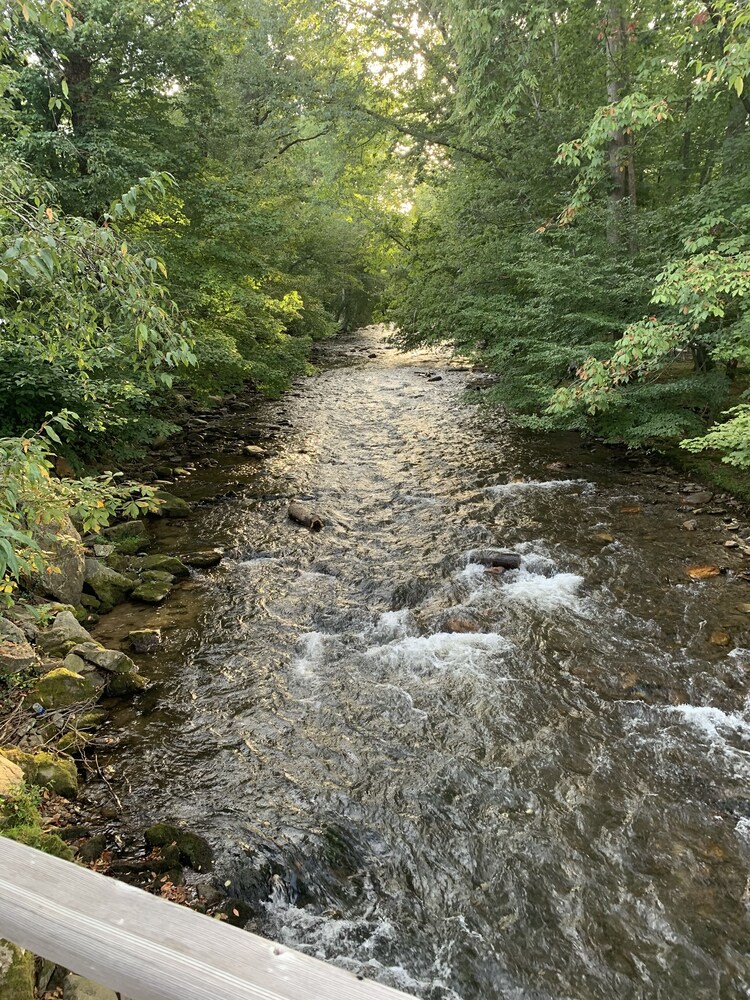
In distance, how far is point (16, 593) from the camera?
6.21 metres

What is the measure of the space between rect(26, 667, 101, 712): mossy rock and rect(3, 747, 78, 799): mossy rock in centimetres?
61

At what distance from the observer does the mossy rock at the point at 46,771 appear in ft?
14.1

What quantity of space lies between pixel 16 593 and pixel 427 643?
15.3 feet

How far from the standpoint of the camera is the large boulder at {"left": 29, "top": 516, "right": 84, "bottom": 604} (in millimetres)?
6383

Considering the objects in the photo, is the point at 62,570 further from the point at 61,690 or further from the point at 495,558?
the point at 495,558

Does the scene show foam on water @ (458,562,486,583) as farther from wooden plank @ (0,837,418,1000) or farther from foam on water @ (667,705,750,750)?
wooden plank @ (0,837,418,1000)

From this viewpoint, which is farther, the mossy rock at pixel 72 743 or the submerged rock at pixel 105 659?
the submerged rock at pixel 105 659

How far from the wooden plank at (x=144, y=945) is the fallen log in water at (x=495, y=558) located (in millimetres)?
6986

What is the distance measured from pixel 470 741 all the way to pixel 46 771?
3.52m

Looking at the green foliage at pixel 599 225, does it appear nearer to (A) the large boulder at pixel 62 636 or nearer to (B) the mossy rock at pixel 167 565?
(B) the mossy rock at pixel 167 565

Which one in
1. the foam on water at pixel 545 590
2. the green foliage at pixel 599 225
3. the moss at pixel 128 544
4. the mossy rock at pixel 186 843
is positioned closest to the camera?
the mossy rock at pixel 186 843

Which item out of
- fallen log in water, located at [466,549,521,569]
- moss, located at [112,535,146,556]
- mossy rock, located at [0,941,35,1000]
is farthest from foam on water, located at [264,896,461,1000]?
moss, located at [112,535,146,556]

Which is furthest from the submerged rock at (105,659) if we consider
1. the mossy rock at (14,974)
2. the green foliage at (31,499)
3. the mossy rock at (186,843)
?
the mossy rock at (14,974)

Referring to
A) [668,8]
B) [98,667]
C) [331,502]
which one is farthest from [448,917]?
[668,8]
